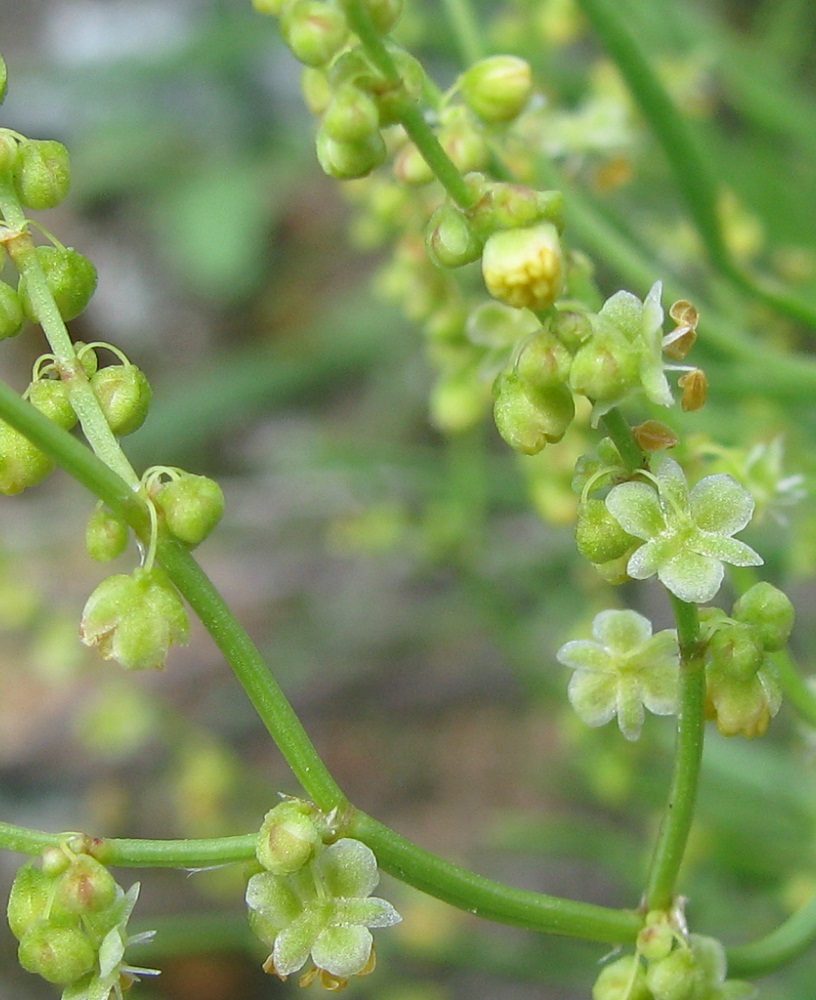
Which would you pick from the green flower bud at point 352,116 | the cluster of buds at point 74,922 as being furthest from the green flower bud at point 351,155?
the cluster of buds at point 74,922

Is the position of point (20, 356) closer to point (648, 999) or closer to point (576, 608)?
point (576, 608)

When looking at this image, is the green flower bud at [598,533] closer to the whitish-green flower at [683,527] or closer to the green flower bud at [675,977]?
the whitish-green flower at [683,527]

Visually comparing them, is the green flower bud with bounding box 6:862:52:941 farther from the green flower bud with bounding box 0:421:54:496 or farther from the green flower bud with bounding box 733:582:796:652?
the green flower bud with bounding box 733:582:796:652

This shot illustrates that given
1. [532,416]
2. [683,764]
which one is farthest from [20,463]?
[683,764]

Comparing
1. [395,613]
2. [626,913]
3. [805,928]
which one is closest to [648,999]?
[626,913]

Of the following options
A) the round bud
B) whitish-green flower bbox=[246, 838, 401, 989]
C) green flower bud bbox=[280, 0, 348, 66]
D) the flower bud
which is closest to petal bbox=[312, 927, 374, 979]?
whitish-green flower bbox=[246, 838, 401, 989]

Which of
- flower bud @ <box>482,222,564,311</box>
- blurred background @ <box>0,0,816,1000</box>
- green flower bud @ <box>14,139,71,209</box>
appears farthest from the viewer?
blurred background @ <box>0,0,816,1000</box>
